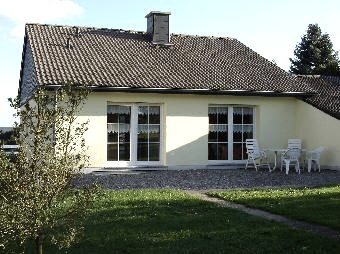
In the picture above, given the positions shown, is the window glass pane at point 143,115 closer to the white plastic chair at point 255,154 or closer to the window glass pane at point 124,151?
the window glass pane at point 124,151

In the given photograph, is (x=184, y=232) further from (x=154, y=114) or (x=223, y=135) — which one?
(x=223, y=135)

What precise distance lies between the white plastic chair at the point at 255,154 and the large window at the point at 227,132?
0.58 meters

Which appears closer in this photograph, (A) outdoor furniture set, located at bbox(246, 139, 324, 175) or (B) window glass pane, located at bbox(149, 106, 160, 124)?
(A) outdoor furniture set, located at bbox(246, 139, 324, 175)

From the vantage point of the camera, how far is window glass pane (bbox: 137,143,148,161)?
17781mm

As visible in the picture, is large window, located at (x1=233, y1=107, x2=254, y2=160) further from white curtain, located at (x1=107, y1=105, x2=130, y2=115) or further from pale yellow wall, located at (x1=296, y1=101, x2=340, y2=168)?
white curtain, located at (x1=107, y1=105, x2=130, y2=115)

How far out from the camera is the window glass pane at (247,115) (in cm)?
1923

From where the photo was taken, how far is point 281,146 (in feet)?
63.9

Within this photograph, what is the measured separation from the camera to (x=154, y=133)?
1798 cm

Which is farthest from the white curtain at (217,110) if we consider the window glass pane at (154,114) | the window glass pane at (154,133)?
the window glass pane at (154,133)

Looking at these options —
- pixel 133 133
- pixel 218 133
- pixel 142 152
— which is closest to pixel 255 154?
pixel 218 133

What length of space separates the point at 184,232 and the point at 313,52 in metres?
36.1

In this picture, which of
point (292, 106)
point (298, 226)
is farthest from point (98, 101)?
point (298, 226)

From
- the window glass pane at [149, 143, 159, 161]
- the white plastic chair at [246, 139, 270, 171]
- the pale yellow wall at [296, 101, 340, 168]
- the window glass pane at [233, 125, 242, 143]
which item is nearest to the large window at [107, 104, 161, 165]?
the window glass pane at [149, 143, 159, 161]

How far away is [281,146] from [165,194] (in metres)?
8.97
